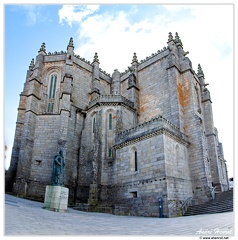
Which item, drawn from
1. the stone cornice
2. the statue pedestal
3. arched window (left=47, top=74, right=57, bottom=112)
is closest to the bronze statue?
the statue pedestal

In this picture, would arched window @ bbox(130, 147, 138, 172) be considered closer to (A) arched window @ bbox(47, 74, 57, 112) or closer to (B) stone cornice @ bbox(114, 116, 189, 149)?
(B) stone cornice @ bbox(114, 116, 189, 149)

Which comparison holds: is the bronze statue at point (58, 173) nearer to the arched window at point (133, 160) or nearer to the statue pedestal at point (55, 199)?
the statue pedestal at point (55, 199)

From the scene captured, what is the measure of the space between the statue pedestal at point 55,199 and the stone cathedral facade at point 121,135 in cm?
499

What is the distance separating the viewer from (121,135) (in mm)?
20656

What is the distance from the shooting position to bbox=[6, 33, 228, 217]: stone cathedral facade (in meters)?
17.3

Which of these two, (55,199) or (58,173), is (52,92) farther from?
(55,199)

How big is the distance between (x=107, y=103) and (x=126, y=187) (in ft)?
27.8

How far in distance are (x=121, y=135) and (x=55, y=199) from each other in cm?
930

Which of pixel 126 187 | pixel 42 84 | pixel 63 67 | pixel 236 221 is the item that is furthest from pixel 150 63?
pixel 236 221

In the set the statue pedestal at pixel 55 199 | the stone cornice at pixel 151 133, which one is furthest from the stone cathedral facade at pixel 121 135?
the statue pedestal at pixel 55 199

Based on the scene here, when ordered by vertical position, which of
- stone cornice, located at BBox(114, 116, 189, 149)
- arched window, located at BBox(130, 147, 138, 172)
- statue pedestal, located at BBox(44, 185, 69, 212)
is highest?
stone cornice, located at BBox(114, 116, 189, 149)

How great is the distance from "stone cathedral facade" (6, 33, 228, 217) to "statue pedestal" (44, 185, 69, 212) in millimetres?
4991

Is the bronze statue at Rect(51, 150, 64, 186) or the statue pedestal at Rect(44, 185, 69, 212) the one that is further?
the bronze statue at Rect(51, 150, 64, 186)

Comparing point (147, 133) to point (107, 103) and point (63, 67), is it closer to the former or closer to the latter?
point (107, 103)
